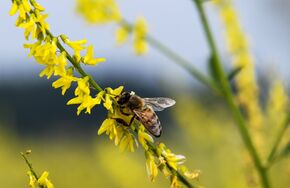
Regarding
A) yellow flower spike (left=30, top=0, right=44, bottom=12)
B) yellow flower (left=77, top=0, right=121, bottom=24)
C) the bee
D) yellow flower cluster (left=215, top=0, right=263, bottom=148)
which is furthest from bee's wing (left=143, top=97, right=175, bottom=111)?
yellow flower cluster (left=215, top=0, right=263, bottom=148)

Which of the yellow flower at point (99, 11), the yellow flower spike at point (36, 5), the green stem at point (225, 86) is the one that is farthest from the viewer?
the yellow flower at point (99, 11)

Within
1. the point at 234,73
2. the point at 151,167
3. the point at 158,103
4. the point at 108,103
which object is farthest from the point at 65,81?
the point at 234,73

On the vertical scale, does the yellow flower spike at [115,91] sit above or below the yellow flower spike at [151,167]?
above

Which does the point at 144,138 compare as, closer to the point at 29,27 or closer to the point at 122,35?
the point at 29,27

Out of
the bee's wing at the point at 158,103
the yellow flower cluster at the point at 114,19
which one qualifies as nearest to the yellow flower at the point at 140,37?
the yellow flower cluster at the point at 114,19

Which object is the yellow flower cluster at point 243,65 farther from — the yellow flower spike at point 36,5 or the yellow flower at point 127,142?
the yellow flower spike at point 36,5

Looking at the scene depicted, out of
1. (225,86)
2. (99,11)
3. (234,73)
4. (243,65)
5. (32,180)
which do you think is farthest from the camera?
(243,65)

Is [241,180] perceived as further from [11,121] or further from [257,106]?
[11,121]
